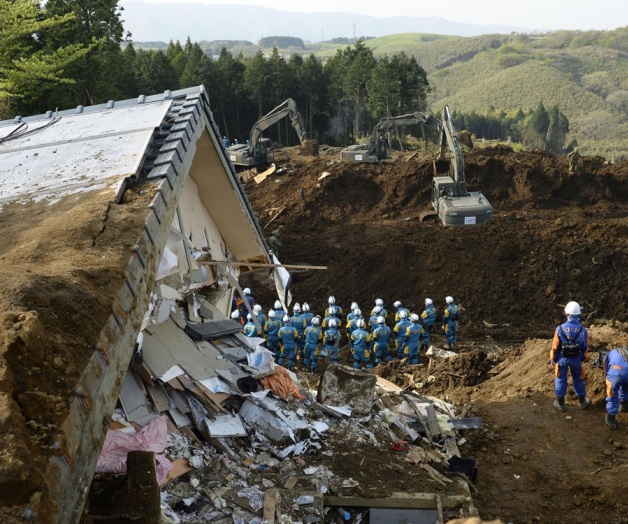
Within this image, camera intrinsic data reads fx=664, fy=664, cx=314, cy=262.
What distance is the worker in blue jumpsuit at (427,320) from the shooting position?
1605 cm

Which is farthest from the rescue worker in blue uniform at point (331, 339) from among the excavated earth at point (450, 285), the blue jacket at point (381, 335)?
the excavated earth at point (450, 285)

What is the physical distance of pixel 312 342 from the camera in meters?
15.0

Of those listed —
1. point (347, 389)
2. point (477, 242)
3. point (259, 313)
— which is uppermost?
point (347, 389)

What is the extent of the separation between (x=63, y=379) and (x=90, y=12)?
32.6 metres

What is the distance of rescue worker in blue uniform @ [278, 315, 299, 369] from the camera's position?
1489 centimetres

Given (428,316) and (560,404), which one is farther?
(428,316)

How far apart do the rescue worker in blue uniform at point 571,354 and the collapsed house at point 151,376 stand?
1.89 meters

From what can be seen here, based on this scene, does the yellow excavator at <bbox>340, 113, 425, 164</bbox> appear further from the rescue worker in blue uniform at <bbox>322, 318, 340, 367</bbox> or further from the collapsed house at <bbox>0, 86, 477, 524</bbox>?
the collapsed house at <bbox>0, 86, 477, 524</bbox>

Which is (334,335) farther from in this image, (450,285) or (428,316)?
(450,285)

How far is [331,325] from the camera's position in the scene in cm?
1521

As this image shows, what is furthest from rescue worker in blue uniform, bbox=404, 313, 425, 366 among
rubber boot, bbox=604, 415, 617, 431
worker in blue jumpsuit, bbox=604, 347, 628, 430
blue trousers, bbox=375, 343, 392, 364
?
rubber boot, bbox=604, 415, 617, 431

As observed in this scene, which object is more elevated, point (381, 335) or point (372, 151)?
point (372, 151)

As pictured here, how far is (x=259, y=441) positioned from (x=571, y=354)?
5426mm

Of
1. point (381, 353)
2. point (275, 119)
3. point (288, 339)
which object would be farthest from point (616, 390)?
point (275, 119)
